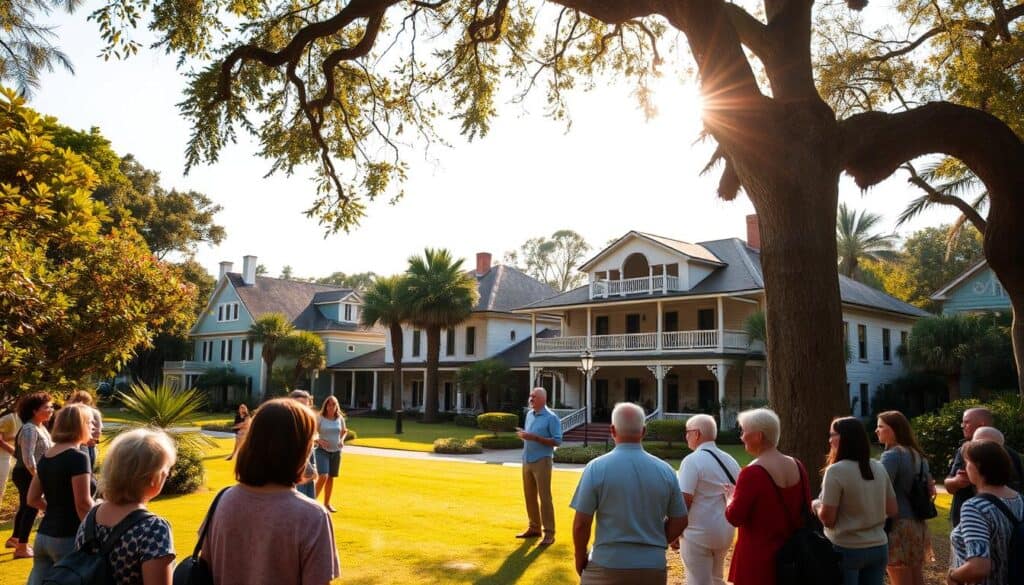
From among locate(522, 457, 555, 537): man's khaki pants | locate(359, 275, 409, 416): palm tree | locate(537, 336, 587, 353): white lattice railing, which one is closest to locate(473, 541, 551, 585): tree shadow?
locate(522, 457, 555, 537): man's khaki pants

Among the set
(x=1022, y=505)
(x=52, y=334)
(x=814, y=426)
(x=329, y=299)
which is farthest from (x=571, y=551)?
(x=329, y=299)

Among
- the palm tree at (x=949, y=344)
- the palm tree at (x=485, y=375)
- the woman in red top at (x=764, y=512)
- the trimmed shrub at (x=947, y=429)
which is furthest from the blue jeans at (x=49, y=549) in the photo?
the palm tree at (x=485, y=375)

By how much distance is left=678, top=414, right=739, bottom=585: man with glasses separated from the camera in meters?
5.32

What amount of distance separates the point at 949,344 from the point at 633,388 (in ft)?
44.8

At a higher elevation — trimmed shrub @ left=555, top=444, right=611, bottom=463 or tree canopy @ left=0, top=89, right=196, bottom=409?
tree canopy @ left=0, top=89, right=196, bottom=409

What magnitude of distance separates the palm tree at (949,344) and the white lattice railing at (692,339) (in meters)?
8.53

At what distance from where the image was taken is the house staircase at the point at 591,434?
3091 centimetres

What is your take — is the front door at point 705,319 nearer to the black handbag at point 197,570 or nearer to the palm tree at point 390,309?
the palm tree at point 390,309

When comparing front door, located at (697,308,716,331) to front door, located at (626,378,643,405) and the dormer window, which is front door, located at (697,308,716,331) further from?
the dormer window

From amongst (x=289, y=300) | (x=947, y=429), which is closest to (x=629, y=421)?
(x=947, y=429)

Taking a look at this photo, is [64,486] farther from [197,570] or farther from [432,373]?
[432,373]

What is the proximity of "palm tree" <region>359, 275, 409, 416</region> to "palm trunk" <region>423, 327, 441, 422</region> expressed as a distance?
5.33 ft

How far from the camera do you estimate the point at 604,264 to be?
3612cm

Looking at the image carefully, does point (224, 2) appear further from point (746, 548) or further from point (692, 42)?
point (746, 548)
